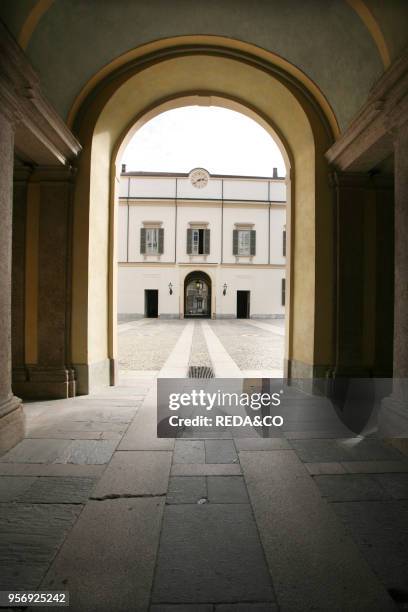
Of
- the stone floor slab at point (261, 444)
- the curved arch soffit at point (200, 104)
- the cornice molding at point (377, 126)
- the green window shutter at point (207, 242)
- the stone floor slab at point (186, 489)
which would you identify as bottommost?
the stone floor slab at point (261, 444)

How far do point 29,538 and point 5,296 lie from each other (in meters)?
2.19

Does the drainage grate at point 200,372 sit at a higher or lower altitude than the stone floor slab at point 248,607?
lower

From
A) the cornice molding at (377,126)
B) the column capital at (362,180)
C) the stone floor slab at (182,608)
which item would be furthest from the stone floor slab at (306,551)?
the column capital at (362,180)

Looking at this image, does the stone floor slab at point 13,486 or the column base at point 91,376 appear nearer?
the stone floor slab at point 13,486

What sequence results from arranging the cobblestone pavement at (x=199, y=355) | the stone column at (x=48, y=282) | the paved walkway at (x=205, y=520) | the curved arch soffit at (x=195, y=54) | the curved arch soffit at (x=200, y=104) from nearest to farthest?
1. the paved walkway at (x=205, y=520)
2. the curved arch soffit at (x=195, y=54)
3. the stone column at (x=48, y=282)
4. the curved arch soffit at (x=200, y=104)
5. the cobblestone pavement at (x=199, y=355)

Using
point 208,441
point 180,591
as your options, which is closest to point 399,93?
point 208,441

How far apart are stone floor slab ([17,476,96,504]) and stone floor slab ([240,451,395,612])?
1193 mm

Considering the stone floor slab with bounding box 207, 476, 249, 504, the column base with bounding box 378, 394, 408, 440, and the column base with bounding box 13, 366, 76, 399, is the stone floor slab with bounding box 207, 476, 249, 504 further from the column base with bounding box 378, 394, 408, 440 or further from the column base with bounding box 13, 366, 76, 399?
the column base with bounding box 13, 366, 76, 399

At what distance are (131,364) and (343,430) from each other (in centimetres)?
517

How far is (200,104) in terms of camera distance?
251 inches

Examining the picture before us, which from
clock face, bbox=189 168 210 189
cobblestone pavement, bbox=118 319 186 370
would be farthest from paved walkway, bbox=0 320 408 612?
clock face, bbox=189 168 210 189

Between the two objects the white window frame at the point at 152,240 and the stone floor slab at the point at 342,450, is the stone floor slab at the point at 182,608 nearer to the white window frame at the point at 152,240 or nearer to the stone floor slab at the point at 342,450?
the stone floor slab at the point at 342,450

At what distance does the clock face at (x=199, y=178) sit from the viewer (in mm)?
27094

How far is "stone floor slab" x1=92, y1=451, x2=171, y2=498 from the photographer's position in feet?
8.46
